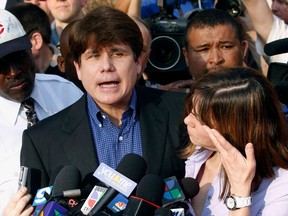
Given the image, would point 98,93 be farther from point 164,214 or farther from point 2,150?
point 164,214

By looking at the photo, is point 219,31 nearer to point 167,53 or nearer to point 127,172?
point 167,53

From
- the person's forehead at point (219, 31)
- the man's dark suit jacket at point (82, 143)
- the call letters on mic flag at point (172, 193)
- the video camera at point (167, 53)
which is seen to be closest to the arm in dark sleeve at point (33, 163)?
the man's dark suit jacket at point (82, 143)

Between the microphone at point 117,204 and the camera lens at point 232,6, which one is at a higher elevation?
the microphone at point 117,204

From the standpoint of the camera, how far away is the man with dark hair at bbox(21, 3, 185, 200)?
126 inches

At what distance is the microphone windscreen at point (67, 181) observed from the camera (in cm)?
252

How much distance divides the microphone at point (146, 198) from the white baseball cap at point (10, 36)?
145 cm

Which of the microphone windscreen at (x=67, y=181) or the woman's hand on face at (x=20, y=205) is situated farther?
the woman's hand on face at (x=20, y=205)

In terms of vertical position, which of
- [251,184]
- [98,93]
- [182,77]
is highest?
[98,93]

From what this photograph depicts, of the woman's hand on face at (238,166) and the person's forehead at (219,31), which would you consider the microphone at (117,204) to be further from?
the person's forehead at (219,31)

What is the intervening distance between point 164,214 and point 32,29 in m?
3.25

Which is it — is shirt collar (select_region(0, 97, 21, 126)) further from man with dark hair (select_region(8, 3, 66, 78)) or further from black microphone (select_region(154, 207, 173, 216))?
black microphone (select_region(154, 207, 173, 216))

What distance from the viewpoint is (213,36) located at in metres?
4.42

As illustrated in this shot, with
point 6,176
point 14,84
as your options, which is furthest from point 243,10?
point 6,176


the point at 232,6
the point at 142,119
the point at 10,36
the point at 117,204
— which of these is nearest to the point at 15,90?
the point at 10,36
